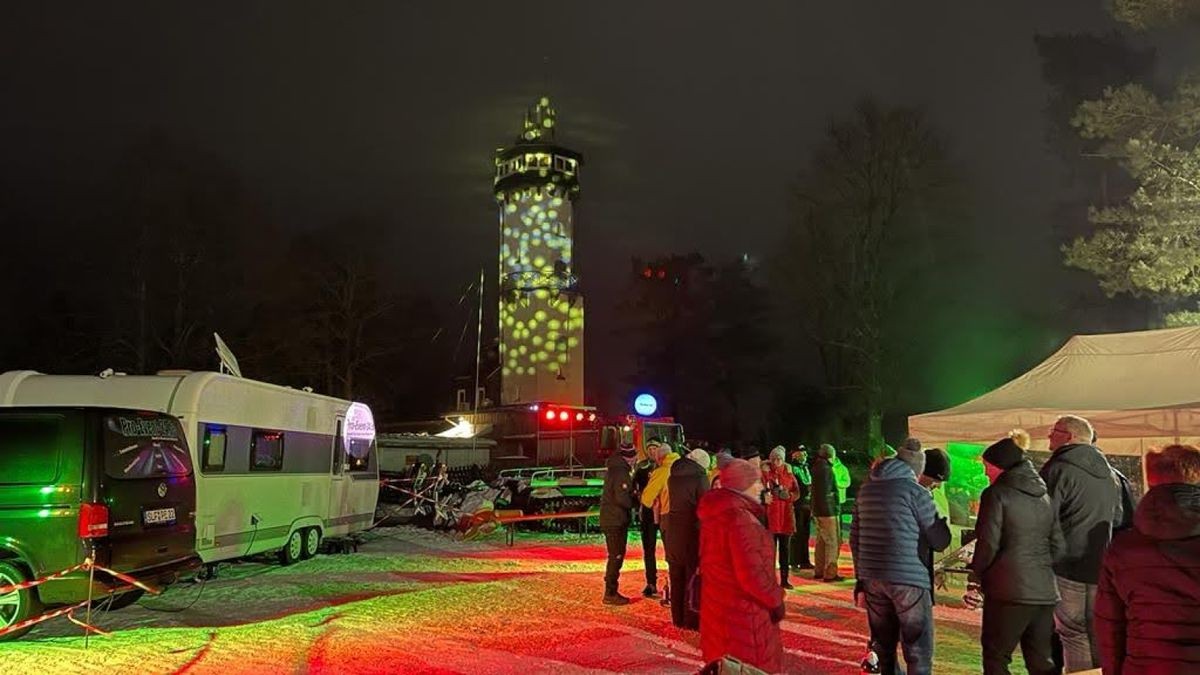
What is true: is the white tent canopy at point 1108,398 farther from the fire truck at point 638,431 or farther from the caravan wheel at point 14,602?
the caravan wheel at point 14,602

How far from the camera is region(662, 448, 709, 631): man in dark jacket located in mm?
8352

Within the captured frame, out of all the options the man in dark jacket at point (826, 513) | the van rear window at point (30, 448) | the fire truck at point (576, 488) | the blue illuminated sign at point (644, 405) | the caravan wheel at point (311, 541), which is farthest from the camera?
the blue illuminated sign at point (644, 405)

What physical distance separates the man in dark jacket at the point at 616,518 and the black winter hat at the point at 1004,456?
201 inches

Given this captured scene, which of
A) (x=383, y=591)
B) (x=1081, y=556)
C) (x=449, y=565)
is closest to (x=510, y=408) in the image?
(x=449, y=565)

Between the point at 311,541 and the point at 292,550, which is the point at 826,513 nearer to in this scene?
the point at 292,550

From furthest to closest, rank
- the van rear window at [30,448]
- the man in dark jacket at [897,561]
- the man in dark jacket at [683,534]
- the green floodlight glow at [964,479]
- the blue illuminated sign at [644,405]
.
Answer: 1. the blue illuminated sign at [644,405]
2. the green floodlight glow at [964,479]
3. the man in dark jacket at [683,534]
4. the van rear window at [30,448]
5. the man in dark jacket at [897,561]

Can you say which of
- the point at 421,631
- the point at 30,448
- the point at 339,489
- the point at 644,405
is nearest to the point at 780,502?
the point at 421,631

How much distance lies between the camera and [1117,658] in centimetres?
348

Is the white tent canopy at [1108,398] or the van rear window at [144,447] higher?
the white tent canopy at [1108,398]

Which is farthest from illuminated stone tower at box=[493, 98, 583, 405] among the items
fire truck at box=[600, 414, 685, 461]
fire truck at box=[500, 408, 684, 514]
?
fire truck at box=[500, 408, 684, 514]

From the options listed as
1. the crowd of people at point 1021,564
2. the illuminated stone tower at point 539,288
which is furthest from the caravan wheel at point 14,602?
the illuminated stone tower at point 539,288

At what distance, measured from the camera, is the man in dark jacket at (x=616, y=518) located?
9.95m

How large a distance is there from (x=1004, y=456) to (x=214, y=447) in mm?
9682

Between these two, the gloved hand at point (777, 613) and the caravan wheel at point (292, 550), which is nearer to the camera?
the gloved hand at point (777, 613)
